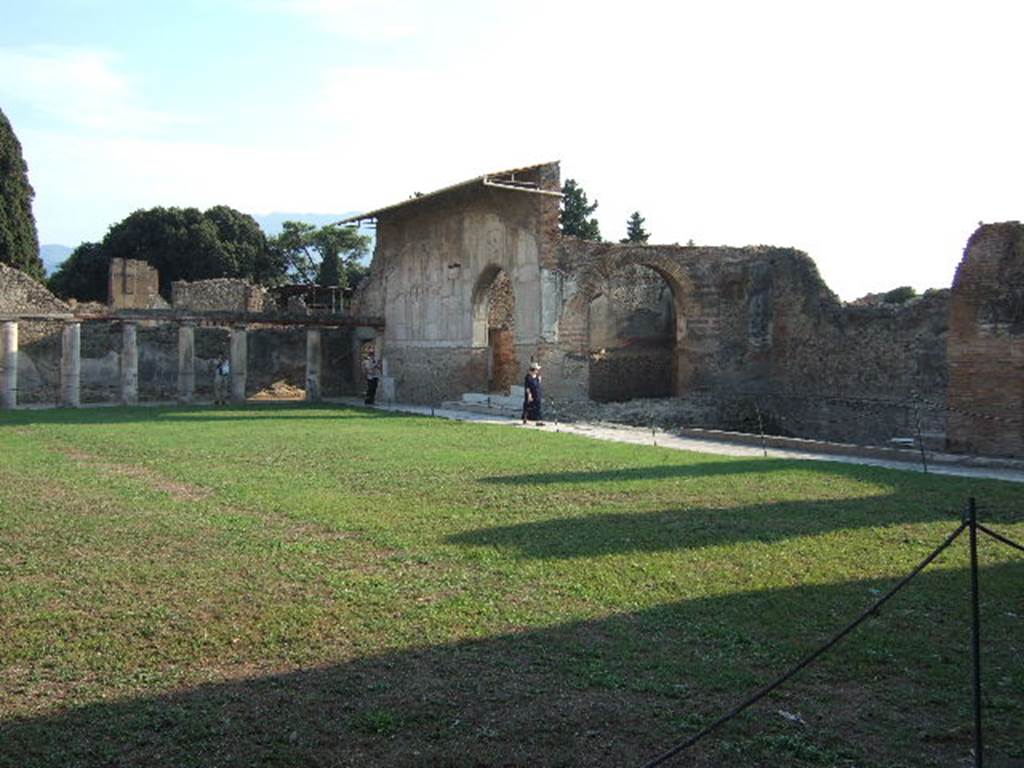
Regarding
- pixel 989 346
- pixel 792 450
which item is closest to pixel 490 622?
pixel 792 450

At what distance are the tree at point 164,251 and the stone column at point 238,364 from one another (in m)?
19.3

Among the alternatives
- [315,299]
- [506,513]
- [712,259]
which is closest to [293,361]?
[315,299]

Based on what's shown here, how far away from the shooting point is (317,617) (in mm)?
5375

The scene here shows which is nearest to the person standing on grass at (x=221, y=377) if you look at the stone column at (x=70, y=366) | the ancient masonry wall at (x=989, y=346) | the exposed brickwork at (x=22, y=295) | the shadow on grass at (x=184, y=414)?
the shadow on grass at (x=184, y=414)

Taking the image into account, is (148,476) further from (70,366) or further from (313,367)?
(313,367)

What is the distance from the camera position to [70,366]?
23.2m

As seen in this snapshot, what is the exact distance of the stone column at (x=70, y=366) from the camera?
76.0ft

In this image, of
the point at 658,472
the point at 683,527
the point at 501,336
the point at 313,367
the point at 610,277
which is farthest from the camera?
the point at 501,336

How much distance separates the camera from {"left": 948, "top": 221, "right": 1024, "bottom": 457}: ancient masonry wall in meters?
13.2

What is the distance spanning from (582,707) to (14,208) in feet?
128

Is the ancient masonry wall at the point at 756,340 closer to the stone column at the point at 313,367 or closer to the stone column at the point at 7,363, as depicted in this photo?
the stone column at the point at 313,367

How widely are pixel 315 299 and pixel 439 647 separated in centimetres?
3173

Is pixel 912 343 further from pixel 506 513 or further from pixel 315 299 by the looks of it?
pixel 315 299

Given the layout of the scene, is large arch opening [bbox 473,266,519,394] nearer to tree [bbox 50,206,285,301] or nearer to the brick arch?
the brick arch
